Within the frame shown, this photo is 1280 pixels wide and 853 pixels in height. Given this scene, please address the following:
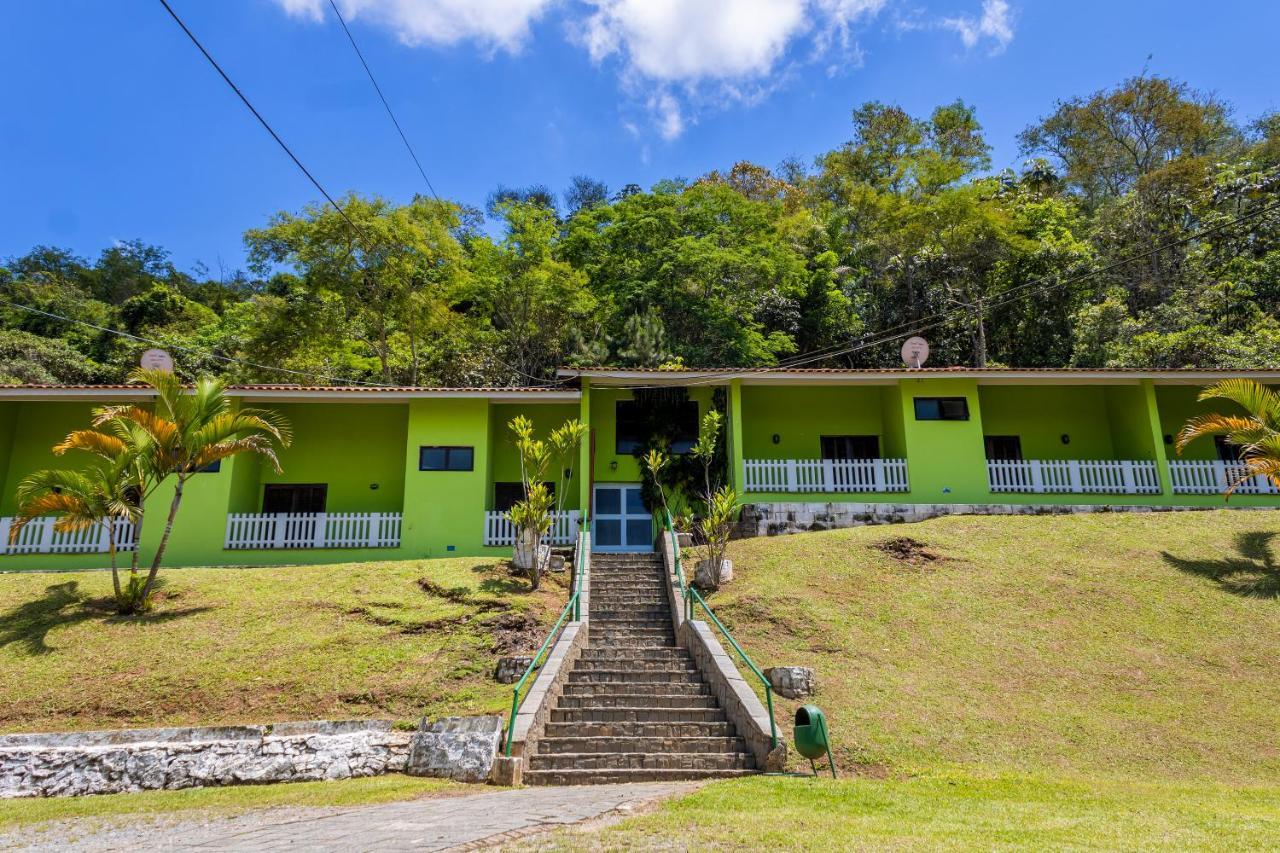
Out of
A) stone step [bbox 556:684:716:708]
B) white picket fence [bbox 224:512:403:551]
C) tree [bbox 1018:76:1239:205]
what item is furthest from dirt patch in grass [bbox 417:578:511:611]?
tree [bbox 1018:76:1239:205]

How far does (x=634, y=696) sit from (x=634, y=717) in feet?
1.56

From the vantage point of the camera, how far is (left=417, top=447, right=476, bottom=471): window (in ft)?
60.1

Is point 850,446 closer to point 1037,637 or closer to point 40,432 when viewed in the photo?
point 1037,637

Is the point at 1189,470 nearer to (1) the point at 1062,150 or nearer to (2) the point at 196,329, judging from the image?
(1) the point at 1062,150

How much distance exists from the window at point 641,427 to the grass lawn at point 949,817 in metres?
12.5

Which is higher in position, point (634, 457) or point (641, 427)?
point (641, 427)

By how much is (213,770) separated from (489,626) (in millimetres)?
4576

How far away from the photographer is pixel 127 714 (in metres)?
10.0

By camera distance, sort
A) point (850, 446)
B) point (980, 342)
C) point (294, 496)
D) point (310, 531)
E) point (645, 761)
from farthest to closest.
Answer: point (980, 342) → point (850, 446) → point (294, 496) → point (310, 531) → point (645, 761)

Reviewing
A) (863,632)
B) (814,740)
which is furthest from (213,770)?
(863,632)

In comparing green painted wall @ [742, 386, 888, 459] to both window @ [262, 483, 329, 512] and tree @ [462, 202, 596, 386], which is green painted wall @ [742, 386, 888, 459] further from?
window @ [262, 483, 329, 512]

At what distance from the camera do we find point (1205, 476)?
60.7 ft

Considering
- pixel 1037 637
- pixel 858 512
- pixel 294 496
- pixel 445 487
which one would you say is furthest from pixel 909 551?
pixel 294 496

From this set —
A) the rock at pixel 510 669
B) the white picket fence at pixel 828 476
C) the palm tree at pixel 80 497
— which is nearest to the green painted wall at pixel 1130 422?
the white picket fence at pixel 828 476
